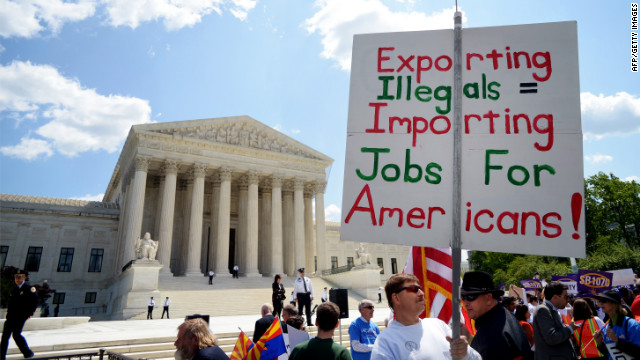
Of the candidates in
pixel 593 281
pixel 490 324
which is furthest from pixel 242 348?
pixel 593 281

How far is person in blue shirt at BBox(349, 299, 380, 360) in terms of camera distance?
17.8 ft

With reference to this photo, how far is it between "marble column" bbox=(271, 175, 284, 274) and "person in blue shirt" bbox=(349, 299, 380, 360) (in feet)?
105

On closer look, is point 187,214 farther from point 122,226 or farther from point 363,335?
point 363,335

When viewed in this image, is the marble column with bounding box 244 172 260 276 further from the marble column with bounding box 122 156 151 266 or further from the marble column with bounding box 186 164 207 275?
the marble column with bounding box 122 156 151 266

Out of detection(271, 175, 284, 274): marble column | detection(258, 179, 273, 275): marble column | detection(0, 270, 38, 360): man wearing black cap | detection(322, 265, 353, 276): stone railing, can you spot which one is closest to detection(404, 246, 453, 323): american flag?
detection(0, 270, 38, 360): man wearing black cap

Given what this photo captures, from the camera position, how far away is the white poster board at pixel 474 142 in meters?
2.84

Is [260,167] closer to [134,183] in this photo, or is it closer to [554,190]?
[134,183]

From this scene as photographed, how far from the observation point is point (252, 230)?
3659cm

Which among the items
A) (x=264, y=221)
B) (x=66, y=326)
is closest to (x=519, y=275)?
(x=264, y=221)

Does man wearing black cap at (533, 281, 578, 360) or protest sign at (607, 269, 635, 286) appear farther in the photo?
protest sign at (607, 269, 635, 286)

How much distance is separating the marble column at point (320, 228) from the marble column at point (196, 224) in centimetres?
1124

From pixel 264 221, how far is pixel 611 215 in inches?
1556

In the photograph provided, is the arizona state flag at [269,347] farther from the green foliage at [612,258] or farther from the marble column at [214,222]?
the green foliage at [612,258]

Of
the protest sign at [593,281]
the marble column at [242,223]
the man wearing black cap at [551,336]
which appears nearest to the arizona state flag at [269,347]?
the man wearing black cap at [551,336]
